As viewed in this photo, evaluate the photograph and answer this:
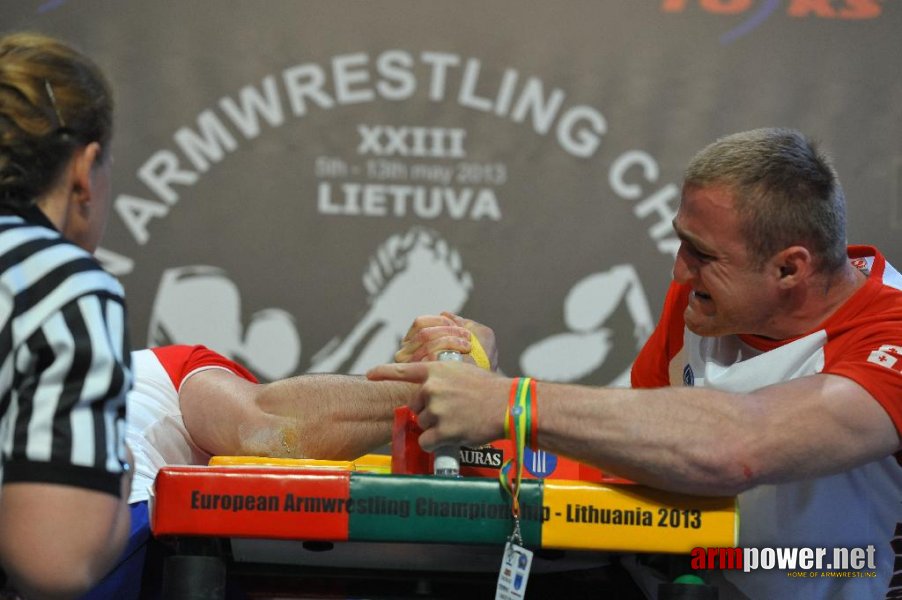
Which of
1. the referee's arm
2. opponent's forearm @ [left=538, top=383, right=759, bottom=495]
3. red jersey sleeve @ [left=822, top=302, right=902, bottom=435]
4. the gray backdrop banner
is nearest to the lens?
the referee's arm

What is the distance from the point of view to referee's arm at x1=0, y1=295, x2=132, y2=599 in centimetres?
98

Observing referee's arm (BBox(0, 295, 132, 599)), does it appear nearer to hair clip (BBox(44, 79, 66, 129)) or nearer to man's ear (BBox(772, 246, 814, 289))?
hair clip (BBox(44, 79, 66, 129))

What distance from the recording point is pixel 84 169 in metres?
1.12

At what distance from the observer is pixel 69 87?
3.61 ft

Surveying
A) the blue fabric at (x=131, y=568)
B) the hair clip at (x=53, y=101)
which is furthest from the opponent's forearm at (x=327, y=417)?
the hair clip at (x=53, y=101)

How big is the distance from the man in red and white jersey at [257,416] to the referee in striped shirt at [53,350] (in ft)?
2.07

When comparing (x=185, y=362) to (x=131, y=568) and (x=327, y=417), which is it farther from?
(x=131, y=568)

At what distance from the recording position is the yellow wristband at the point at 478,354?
5.69 ft

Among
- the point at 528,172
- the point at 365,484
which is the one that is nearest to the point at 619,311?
the point at 528,172

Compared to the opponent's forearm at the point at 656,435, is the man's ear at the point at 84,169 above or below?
above

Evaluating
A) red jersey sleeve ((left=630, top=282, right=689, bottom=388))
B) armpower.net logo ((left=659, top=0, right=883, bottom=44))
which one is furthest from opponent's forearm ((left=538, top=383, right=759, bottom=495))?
armpower.net logo ((left=659, top=0, right=883, bottom=44))

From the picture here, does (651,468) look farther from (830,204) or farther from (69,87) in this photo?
(69,87)

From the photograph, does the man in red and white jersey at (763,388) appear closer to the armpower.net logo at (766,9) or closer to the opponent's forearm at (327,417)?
the opponent's forearm at (327,417)

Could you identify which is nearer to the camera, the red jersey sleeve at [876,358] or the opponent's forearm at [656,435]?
the opponent's forearm at [656,435]
